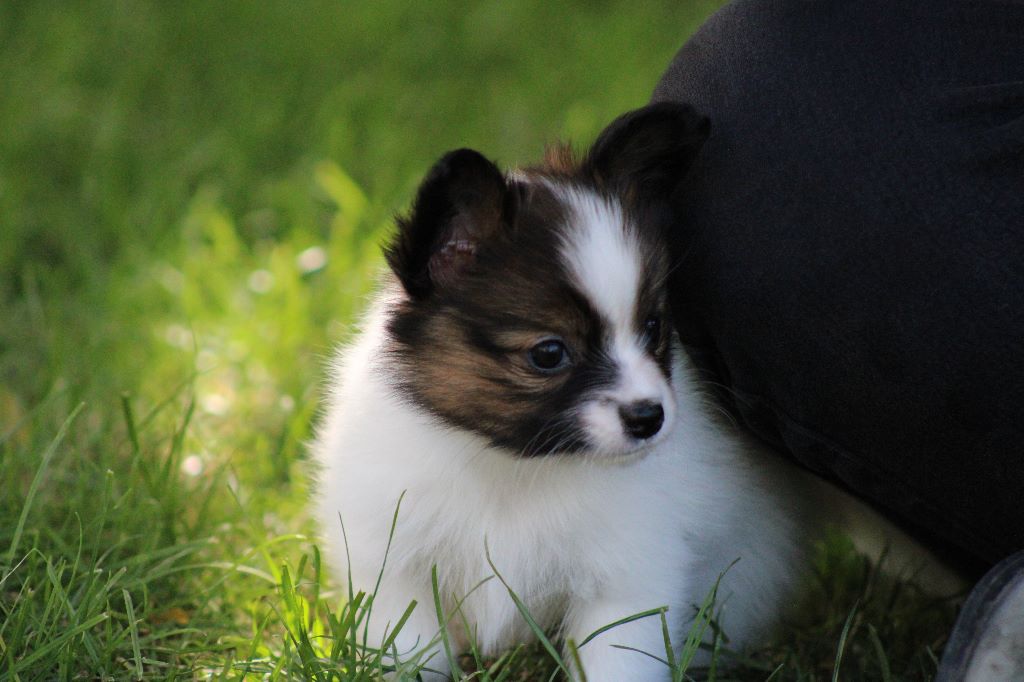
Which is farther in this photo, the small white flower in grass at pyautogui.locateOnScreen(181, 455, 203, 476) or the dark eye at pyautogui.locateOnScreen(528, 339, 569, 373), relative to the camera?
the small white flower in grass at pyautogui.locateOnScreen(181, 455, 203, 476)

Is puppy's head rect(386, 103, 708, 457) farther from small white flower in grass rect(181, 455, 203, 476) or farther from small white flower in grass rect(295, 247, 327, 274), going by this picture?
small white flower in grass rect(295, 247, 327, 274)

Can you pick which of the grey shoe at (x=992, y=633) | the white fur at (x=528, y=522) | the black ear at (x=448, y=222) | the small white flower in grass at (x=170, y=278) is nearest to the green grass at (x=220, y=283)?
the small white flower in grass at (x=170, y=278)

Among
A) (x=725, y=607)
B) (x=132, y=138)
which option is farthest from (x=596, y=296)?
(x=132, y=138)

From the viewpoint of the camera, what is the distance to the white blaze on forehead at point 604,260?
8.08 feet

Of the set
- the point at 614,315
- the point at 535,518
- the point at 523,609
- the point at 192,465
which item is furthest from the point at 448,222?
the point at 192,465

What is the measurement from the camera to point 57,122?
5.63m

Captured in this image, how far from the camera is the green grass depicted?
9.68ft

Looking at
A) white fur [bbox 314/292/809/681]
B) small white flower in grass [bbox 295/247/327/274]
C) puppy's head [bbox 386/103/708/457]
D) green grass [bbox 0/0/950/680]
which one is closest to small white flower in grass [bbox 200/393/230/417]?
green grass [bbox 0/0/950/680]

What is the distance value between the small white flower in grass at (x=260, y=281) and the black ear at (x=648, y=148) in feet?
7.50

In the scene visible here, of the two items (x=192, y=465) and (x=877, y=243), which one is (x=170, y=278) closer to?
(x=192, y=465)

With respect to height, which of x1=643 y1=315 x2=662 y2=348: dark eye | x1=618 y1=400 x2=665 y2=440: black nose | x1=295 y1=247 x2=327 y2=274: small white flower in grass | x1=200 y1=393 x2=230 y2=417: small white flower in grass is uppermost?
x1=643 y1=315 x2=662 y2=348: dark eye

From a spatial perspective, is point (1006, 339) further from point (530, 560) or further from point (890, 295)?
point (530, 560)

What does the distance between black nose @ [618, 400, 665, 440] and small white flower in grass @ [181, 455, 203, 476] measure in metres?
1.76

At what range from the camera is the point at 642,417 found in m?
2.45
